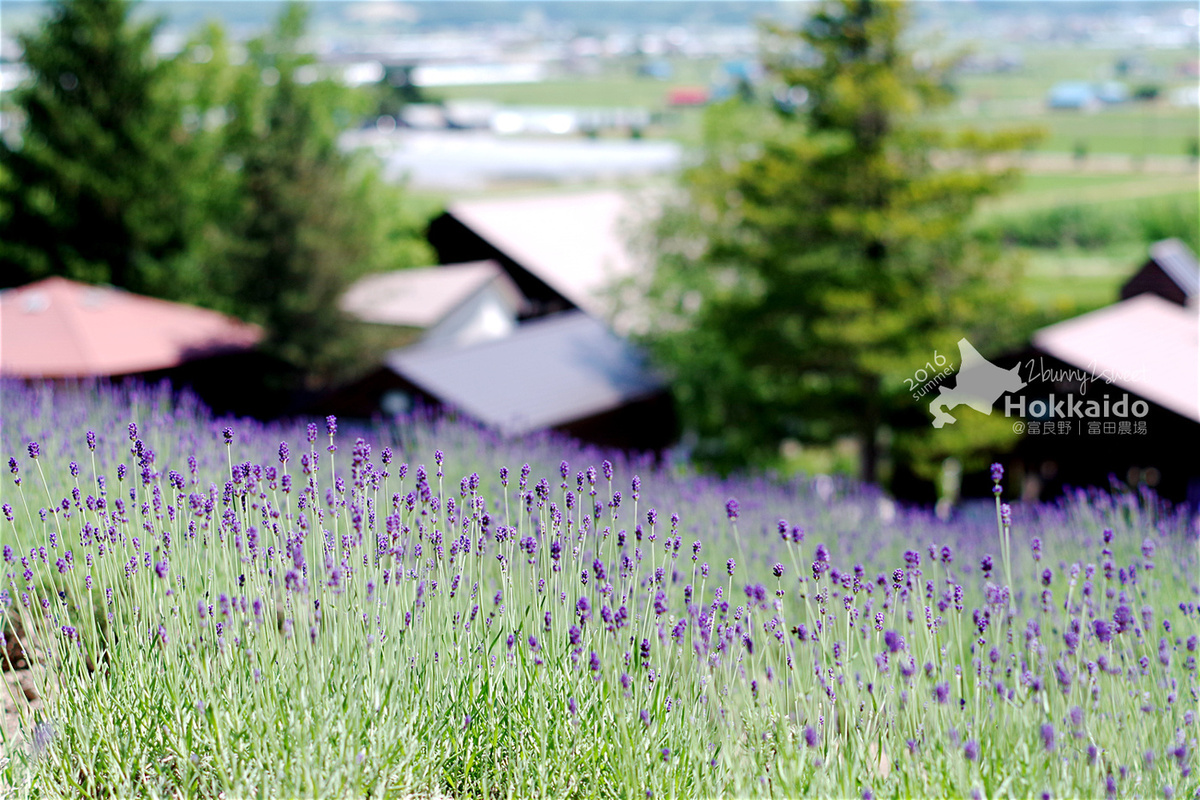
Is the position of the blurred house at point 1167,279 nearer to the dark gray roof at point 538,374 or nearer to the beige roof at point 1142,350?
the beige roof at point 1142,350

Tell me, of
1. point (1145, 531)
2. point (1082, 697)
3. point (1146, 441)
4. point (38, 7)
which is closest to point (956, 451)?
point (1146, 441)

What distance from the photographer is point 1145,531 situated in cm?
565

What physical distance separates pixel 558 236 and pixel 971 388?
17500 millimetres

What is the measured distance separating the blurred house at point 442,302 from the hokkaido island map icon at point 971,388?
36.9 ft

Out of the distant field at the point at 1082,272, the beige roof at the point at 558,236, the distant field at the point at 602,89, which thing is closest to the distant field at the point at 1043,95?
the distant field at the point at 602,89

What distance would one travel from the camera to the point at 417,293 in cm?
2627

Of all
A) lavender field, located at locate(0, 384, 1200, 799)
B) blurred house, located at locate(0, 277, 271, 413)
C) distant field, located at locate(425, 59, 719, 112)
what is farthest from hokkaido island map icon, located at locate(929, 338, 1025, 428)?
distant field, located at locate(425, 59, 719, 112)

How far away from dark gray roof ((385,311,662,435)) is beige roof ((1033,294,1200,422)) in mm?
7157

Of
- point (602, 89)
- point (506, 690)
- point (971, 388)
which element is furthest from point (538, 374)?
point (602, 89)

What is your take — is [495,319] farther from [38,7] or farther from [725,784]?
[725,784]

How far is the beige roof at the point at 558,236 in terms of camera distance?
28312 millimetres

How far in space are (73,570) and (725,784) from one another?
194 centimetres

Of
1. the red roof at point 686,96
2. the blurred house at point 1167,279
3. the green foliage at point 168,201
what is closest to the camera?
the blurred house at point 1167,279

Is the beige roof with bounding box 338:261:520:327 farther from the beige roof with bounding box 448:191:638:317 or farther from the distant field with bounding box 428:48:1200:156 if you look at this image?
the distant field with bounding box 428:48:1200:156
